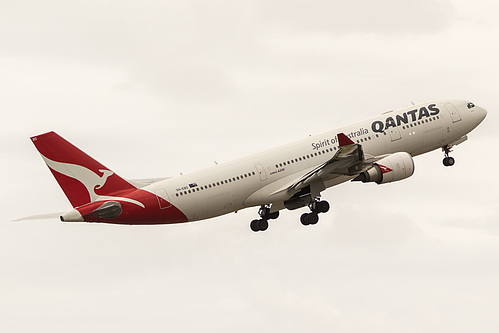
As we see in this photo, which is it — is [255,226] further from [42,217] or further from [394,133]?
[42,217]

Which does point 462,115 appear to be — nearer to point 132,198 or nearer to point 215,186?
point 215,186

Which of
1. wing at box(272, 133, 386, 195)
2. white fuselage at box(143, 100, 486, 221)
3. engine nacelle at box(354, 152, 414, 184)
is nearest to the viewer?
wing at box(272, 133, 386, 195)

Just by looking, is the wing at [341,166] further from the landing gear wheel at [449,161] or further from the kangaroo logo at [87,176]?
the kangaroo logo at [87,176]

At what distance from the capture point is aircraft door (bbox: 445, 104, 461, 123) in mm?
83438

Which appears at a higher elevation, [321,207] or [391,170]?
[391,170]

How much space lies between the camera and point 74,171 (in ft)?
233

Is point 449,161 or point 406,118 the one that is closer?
point 406,118

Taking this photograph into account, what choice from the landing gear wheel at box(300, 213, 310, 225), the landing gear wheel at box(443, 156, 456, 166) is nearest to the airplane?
the landing gear wheel at box(300, 213, 310, 225)

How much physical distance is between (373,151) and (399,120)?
3.50m

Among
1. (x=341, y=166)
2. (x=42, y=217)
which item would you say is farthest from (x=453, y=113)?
(x=42, y=217)

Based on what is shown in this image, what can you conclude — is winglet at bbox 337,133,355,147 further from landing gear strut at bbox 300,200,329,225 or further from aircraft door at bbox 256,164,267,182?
landing gear strut at bbox 300,200,329,225

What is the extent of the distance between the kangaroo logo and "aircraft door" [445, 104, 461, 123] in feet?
85.4

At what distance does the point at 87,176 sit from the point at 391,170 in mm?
21176

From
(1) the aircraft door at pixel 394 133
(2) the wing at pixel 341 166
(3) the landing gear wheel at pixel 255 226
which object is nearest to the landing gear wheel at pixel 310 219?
(2) the wing at pixel 341 166
